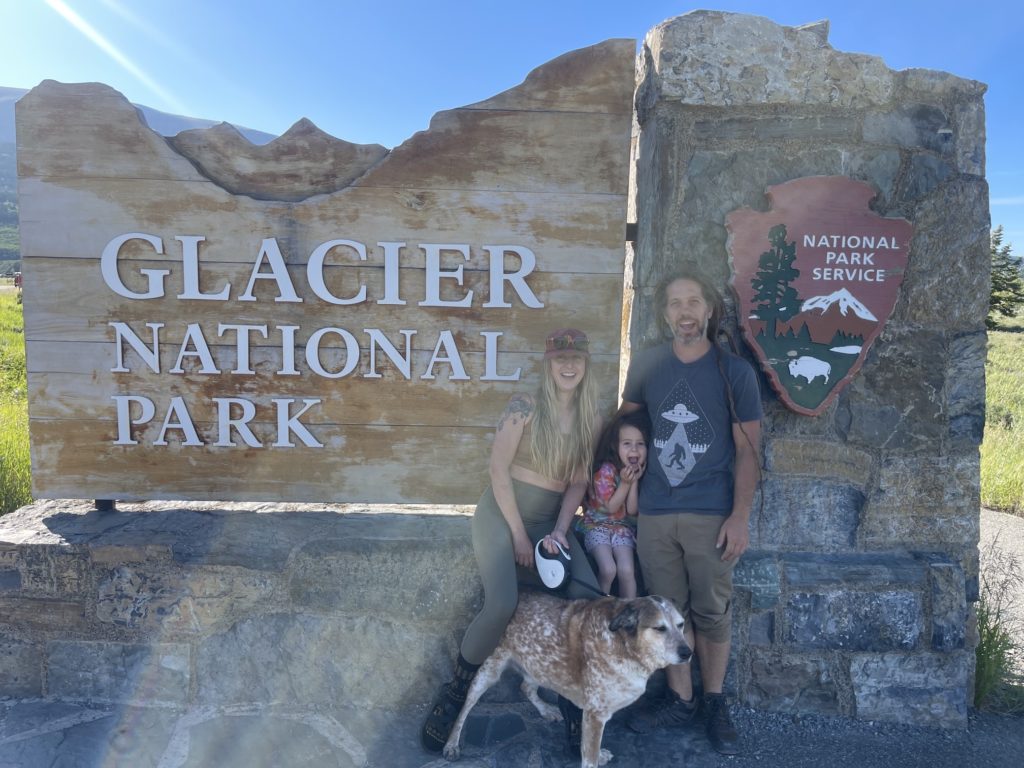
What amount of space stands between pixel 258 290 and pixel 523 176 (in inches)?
50.1

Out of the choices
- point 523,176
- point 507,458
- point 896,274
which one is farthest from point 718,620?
point 523,176

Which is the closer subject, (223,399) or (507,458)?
(507,458)

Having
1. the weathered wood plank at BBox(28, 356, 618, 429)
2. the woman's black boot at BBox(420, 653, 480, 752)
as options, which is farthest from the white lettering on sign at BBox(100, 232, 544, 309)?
the woman's black boot at BBox(420, 653, 480, 752)

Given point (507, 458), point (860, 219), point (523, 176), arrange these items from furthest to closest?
point (523, 176) → point (860, 219) → point (507, 458)

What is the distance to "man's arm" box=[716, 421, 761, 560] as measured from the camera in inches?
105

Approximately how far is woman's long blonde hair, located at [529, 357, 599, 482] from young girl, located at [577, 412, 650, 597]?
12 centimetres

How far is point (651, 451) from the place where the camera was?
9.16ft

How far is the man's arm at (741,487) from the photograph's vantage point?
267cm

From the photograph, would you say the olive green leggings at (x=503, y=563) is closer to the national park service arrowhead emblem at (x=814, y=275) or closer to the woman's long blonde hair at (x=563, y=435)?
the woman's long blonde hair at (x=563, y=435)

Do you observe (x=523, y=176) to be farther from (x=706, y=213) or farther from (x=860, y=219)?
(x=860, y=219)

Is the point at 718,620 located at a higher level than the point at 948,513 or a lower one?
lower

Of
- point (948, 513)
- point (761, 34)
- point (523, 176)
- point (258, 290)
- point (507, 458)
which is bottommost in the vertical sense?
point (948, 513)

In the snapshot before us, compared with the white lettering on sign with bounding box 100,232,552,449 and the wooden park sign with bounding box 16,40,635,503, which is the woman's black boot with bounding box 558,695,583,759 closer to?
the wooden park sign with bounding box 16,40,635,503

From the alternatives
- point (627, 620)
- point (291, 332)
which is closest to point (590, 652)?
point (627, 620)
